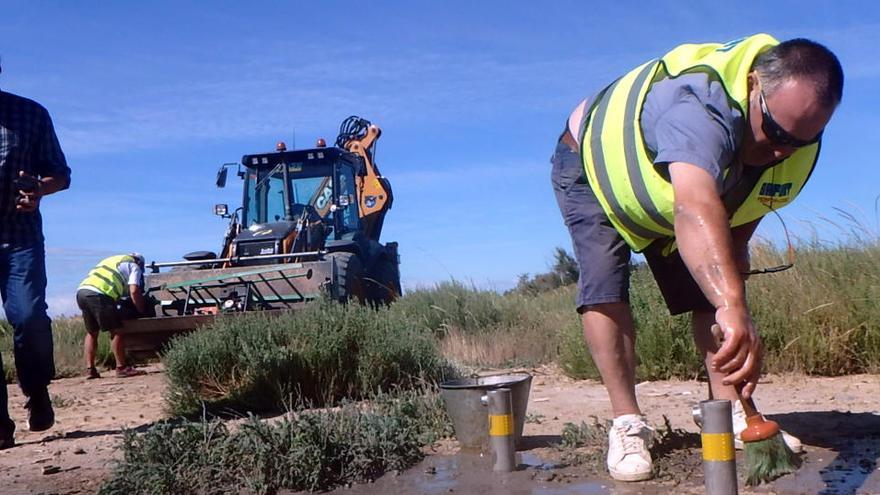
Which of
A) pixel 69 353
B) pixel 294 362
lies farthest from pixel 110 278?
pixel 294 362

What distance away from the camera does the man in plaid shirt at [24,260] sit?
474 centimetres

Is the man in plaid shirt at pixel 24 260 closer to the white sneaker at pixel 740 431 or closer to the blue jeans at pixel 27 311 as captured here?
the blue jeans at pixel 27 311

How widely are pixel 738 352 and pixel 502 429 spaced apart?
144 centimetres

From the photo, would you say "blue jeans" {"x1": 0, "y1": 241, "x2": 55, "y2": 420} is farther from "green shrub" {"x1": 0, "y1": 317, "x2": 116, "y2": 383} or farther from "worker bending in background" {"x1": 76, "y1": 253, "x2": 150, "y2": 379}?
"worker bending in background" {"x1": 76, "y1": 253, "x2": 150, "y2": 379}

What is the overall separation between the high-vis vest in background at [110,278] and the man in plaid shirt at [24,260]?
4.69 meters

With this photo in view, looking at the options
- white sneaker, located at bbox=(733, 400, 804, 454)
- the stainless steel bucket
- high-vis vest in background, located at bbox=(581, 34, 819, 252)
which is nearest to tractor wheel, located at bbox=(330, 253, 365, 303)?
the stainless steel bucket

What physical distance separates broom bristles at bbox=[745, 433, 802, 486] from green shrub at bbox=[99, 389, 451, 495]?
138 cm

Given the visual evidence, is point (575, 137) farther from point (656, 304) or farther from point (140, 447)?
point (656, 304)

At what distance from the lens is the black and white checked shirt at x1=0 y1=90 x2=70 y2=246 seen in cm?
480

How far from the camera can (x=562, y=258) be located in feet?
72.7

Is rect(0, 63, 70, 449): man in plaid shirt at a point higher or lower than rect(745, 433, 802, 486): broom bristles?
higher

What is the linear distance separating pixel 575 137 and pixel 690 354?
111 inches

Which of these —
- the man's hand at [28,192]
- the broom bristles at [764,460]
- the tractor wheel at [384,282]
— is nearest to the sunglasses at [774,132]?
the broom bristles at [764,460]

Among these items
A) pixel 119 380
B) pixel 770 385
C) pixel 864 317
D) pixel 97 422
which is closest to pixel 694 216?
pixel 770 385
